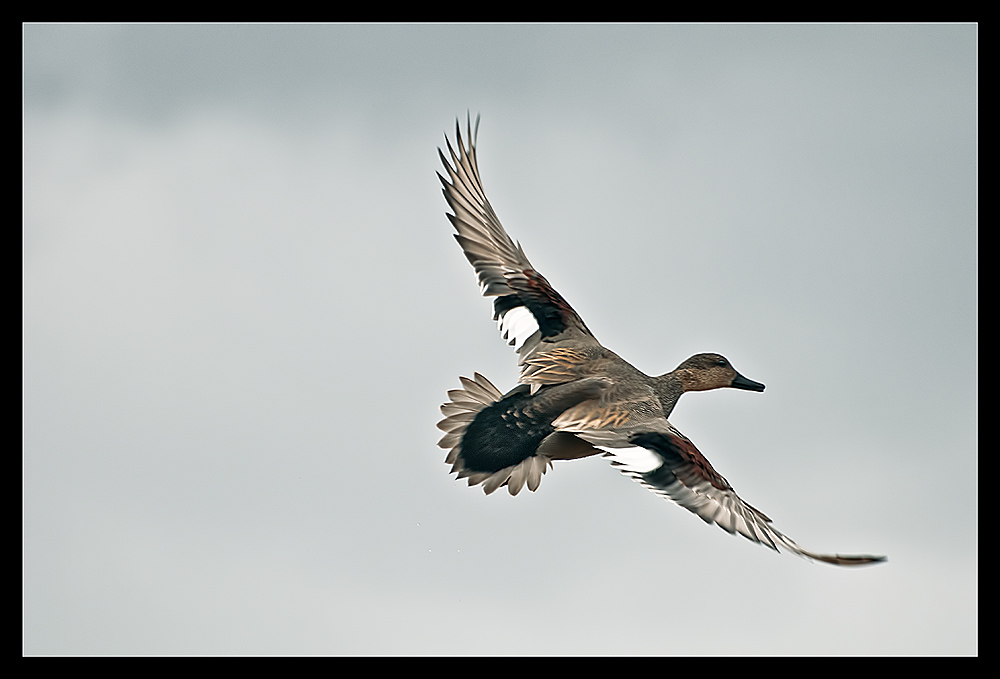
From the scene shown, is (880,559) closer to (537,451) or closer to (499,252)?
(537,451)

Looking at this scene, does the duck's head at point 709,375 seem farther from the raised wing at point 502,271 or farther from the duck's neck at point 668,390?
the raised wing at point 502,271

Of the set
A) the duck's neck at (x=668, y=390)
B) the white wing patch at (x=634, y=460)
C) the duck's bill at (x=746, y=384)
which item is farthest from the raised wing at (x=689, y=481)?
the duck's bill at (x=746, y=384)

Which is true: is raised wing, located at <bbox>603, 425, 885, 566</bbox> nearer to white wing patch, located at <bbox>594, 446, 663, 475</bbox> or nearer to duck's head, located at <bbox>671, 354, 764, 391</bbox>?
white wing patch, located at <bbox>594, 446, 663, 475</bbox>

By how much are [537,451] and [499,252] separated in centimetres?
225

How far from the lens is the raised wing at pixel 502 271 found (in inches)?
320

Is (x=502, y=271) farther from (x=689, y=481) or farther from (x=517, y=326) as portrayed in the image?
(x=689, y=481)

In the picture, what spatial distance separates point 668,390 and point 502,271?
1.80 metres

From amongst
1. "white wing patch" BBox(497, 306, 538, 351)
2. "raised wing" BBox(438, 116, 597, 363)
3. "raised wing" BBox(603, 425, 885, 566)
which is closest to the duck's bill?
"raised wing" BBox(438, 116, 597, 363)

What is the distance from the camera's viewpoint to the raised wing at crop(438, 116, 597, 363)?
8.12m

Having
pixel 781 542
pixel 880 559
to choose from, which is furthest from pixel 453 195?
pixel 880 559

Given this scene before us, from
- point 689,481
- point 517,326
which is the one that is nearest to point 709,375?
point 517,326

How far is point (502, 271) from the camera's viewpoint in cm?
845

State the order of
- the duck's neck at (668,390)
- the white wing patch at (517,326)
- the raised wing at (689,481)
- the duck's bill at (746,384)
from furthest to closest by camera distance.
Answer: the duck's bill at (746,384) → the white wing patch at (517,326) → the duck's neck at (668,390) → the raised wing at (689,481)

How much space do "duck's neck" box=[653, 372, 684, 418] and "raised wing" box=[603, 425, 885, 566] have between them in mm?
1142
